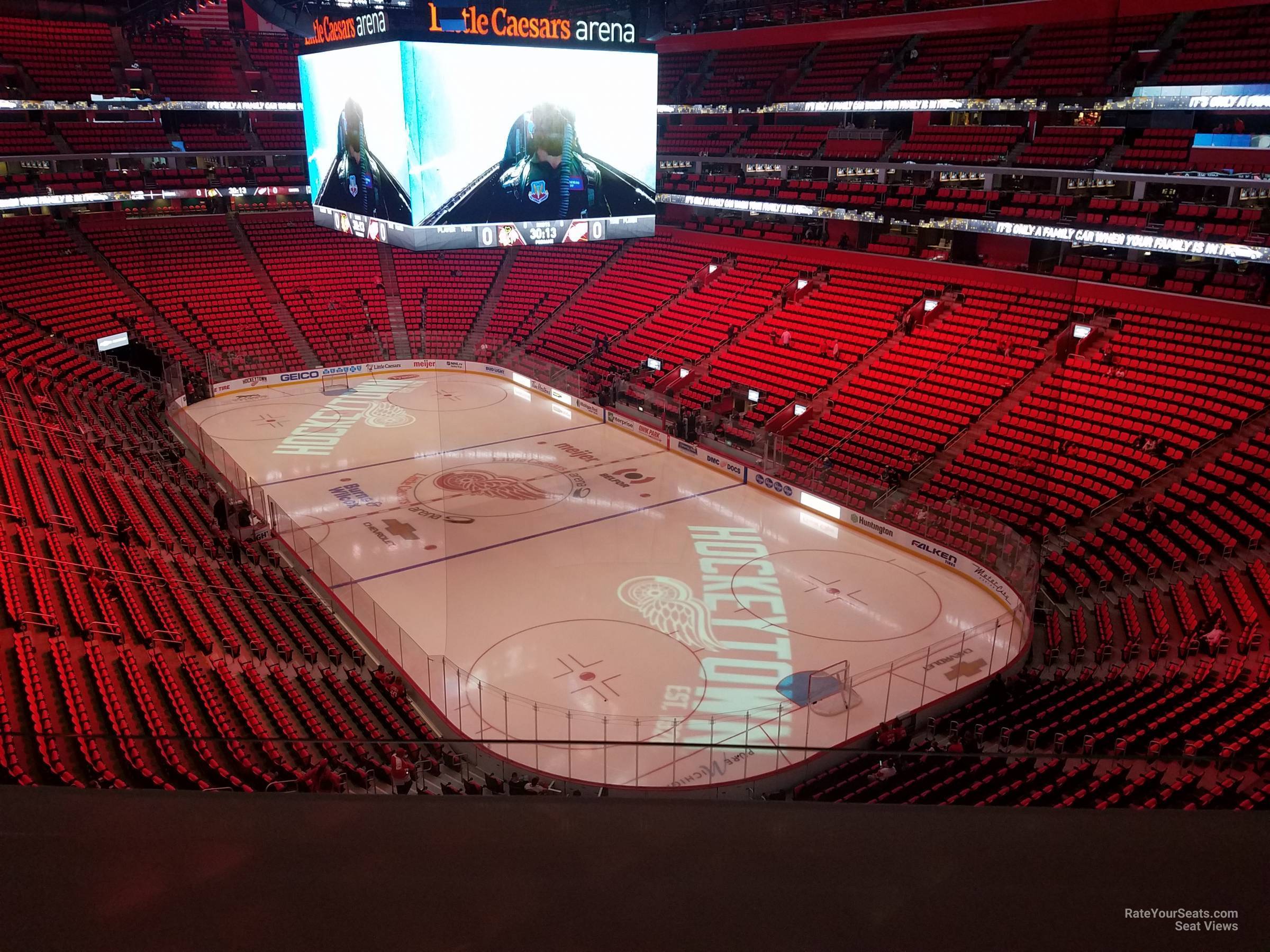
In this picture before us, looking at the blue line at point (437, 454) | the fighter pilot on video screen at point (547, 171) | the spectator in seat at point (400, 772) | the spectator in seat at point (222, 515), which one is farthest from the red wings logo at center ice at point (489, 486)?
the spectator in seat at point (400, 772)

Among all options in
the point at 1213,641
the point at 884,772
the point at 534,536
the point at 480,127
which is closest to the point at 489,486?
the point at 534,536

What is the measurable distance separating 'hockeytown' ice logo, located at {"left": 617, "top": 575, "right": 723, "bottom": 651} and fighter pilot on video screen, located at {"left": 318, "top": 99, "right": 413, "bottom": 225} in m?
6.37

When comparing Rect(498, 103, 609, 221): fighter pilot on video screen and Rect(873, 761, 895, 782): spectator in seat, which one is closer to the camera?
Rect(873, 761, 895, 782): spectator in seat

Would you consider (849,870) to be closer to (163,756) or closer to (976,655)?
(163,756)

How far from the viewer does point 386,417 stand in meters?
21.3

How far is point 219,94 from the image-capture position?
29906mm

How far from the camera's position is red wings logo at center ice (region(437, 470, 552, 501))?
16.5 m

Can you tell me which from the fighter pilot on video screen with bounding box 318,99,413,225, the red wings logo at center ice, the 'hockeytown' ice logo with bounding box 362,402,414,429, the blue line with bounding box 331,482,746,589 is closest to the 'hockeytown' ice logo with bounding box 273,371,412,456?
the 'hockeytown' ice logo with bounding box 362,402,414,429

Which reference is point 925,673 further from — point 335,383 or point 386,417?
point 335,383

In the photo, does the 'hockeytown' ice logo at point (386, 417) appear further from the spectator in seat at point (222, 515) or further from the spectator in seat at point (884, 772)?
the spectator in seat at point (884, 772)

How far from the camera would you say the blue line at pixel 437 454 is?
17125 mm

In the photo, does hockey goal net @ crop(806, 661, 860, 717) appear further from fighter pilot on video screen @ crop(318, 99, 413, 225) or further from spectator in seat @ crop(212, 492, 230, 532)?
spectator in seat @ crop(212, 492, 230, 532)

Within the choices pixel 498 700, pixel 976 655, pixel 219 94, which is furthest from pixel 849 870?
pixel 219 94

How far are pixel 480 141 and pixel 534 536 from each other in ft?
26.2
